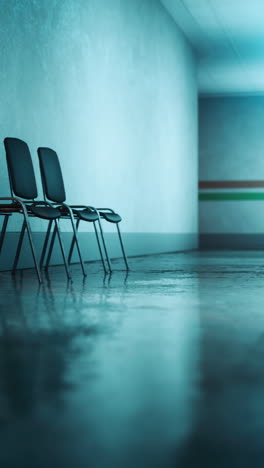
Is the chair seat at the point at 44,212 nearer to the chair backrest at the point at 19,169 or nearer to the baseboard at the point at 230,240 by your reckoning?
the chair backrest at the point at 19,169

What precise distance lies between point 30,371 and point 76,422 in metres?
0.39

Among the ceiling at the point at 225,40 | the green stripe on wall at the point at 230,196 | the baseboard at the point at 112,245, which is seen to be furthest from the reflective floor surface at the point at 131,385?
the green stripe on wall at the point at 230,196

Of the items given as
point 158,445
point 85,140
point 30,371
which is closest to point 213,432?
point 158,445

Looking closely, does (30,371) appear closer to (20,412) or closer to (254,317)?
(20,412)

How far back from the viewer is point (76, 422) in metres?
0.99

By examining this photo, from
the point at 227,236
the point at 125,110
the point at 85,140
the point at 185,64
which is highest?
the point at 185,64

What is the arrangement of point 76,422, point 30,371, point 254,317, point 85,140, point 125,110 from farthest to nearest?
point 125,110 → point 85,140 → point 254,317 → point 30,371 → point 76,422

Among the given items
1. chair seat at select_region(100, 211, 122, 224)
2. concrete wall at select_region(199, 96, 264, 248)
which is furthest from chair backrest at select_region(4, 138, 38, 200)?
concrete wall at select_region(199, 96, 264, 248)

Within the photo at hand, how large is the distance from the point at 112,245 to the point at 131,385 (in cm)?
555

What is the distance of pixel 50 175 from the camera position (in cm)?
457

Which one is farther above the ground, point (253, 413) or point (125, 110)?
point (125, 110)

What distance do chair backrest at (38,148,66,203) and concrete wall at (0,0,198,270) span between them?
0.94ft

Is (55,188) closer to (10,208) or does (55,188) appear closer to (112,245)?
(10,208)

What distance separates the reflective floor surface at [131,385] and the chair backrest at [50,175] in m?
1.95
